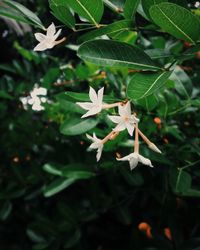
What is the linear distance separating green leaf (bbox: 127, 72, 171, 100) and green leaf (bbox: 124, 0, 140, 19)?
0.13 meters

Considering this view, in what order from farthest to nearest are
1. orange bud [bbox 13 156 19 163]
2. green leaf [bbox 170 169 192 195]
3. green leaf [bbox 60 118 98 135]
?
orange bud [bbox 13 156 19 163]
green leaf [bbox 60 118 98 135]
green leaf [bbox 170 169 192 195]

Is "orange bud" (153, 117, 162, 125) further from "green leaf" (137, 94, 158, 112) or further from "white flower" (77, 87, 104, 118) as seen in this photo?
"white flower" (77, 87, 104, 118)

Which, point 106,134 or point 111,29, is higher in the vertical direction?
point 111,29

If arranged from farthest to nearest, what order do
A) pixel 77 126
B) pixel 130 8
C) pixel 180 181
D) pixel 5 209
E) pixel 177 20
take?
pixel 5 209 → pixel 77 126 → pixel 180 181 → pixel 130 8 → pixel 177 20

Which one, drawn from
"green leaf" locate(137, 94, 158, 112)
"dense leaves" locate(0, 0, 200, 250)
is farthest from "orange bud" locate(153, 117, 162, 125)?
"green leaf" locate(137, 94, 158, 112)

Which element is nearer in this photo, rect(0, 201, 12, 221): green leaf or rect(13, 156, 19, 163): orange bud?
rect(0, 201, 12, 221): green leaf

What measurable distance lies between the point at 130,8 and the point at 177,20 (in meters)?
0.13

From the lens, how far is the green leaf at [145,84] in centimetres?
59

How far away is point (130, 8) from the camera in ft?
2.20

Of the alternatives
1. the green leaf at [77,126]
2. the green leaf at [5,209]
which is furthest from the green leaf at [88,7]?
the green leaf at [5,209]

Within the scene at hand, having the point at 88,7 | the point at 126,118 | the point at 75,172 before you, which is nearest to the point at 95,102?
the point at 126,118

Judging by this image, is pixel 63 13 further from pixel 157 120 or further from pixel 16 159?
pixel 16 159

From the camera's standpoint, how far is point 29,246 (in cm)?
191

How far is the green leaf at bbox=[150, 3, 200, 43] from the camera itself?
55 centimetres
